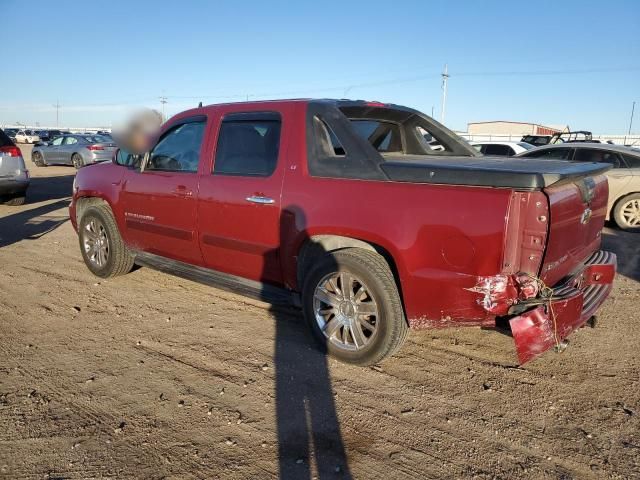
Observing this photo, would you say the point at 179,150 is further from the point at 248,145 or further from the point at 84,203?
the point at 84,203

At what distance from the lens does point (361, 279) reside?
3410mm

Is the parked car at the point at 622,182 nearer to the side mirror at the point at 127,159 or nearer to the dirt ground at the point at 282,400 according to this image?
the dirt ground at the point at 282,400

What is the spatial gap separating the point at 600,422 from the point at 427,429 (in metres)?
1.02

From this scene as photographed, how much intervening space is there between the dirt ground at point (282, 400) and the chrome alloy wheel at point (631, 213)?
4640mm

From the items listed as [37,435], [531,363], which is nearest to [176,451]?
[37,435]

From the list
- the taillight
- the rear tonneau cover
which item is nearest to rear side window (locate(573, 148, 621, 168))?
the rear tonneau cover

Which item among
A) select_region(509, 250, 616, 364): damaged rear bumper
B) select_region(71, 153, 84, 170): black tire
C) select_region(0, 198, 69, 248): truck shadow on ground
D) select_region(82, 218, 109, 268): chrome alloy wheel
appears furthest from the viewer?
select_region(71, 153, 84, 170): black tire

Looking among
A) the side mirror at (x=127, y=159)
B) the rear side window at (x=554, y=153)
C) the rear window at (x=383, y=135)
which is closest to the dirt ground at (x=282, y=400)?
the side mirror at (x=127, y=159)

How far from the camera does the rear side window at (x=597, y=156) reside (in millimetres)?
9023

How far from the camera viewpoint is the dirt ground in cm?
258

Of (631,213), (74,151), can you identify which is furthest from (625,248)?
(74,151)

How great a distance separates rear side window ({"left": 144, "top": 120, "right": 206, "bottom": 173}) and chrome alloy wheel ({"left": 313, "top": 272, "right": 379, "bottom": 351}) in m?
1.73

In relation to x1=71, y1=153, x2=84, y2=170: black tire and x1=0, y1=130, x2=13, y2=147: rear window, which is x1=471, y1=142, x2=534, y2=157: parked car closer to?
x1=0, y1=130, x2=13, y2=147: rear window

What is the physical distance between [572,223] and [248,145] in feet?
8.20
